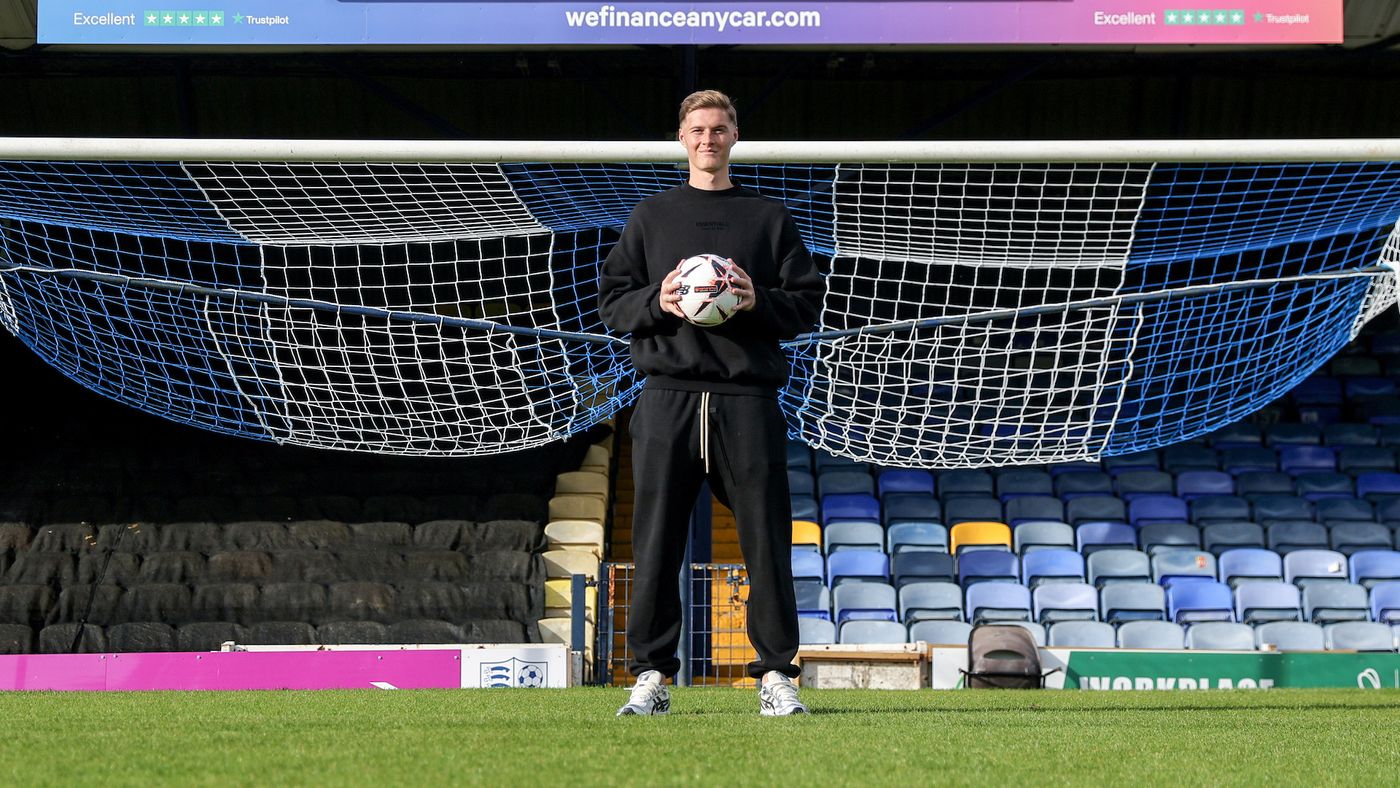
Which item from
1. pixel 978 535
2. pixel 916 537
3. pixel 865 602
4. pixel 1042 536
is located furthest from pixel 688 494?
pixel 1042 536

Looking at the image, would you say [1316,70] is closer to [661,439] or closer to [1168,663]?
[1168,663]

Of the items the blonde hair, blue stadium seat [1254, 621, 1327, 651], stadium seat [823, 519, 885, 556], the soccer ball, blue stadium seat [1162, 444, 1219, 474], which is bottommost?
blue stadium seat [1254, 621, 1327, 651]

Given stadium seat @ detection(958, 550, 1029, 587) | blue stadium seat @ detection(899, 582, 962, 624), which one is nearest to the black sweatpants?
blue stadium seat @ detection(899, 582, 962, 624)

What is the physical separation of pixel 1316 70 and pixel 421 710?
11.8m

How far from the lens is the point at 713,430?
350 centimetres

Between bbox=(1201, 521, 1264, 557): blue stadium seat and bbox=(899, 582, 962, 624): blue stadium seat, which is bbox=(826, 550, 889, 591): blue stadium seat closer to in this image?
bbox=(899, 582, 962, 624): blue stadium seat

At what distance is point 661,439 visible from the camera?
3484 millimetres

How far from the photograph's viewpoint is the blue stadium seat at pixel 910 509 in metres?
11.7

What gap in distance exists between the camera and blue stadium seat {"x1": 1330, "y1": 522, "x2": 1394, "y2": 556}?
38.1ft

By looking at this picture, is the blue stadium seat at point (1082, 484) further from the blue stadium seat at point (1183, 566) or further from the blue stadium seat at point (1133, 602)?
the blue stadium seat at point (1133, 602)

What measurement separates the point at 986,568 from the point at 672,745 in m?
8.55

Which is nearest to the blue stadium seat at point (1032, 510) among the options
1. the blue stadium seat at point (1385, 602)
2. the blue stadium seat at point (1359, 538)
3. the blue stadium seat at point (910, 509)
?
the blue stadium seat at point (910, 509)

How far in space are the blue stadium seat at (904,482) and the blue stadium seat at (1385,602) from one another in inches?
139

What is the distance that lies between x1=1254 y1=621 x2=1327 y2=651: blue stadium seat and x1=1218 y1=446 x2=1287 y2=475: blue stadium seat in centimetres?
247
